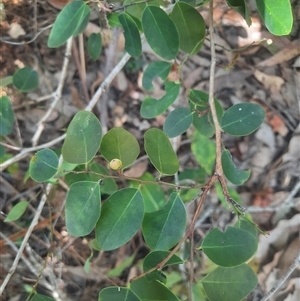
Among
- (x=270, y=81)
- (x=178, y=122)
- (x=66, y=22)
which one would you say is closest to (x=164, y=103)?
(x=178, y=122)

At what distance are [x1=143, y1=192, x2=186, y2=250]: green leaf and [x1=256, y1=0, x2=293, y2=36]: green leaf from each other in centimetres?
38

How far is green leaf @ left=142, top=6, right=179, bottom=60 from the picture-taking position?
956mm

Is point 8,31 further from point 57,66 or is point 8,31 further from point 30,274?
point 30,274

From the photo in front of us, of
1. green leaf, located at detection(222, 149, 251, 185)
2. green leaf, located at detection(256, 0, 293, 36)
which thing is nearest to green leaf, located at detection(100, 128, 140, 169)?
green leaf, located at detection(222, 149, 251, 185)

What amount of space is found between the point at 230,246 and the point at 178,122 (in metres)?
0.34

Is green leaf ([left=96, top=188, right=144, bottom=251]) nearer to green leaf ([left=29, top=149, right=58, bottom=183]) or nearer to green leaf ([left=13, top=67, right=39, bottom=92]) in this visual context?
green leaf ([left=29, top=149, right=58, bottom=183])

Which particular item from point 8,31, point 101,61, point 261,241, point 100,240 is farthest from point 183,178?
point 8,31

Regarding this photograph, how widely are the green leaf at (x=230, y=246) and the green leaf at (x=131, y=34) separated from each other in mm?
488

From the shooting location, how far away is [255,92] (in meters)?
1.60

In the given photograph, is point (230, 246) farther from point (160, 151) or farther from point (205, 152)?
point (205, 152)

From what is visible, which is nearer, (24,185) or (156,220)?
(156,220)

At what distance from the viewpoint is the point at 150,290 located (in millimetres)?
829

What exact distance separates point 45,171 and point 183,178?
659mm

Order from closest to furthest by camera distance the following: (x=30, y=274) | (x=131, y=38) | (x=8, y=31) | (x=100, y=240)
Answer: (x=100, y=240) → (x=131, y=38) → (x=30, y=274) → (x=8, y=31)
